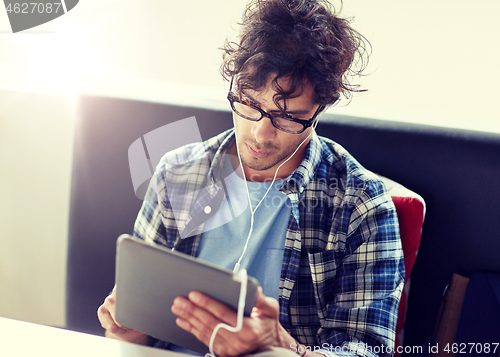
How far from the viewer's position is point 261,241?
906 mm

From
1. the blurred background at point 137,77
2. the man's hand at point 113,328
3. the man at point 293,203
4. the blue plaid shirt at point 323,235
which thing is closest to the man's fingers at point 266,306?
the man at point 293,203

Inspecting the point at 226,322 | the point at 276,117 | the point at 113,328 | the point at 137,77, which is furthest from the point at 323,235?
the point at 137,77

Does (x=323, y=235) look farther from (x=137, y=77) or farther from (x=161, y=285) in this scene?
(x=137, y=77)

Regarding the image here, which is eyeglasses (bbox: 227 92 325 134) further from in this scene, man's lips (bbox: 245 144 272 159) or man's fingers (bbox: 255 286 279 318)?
man's fingers (bbox: 255 286 279 318)

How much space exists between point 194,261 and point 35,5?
123 cm

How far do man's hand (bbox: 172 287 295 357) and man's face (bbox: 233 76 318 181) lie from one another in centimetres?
41

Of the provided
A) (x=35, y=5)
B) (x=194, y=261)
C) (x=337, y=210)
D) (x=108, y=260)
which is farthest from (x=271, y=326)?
(x=35, y=5)

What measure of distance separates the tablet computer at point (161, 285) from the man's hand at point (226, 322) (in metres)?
0.01

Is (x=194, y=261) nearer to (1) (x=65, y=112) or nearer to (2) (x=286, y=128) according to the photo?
(2) (x=286, y=128)

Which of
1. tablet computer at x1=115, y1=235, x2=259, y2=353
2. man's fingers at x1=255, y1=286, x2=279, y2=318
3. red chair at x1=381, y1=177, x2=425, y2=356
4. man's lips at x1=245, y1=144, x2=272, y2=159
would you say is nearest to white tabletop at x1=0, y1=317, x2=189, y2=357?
tablet computer at x1=115, y1=235, x2=259, y2=353

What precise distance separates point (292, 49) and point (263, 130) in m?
0.19

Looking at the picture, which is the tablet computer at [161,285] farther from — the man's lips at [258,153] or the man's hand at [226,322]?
the man's lips at [258,153]

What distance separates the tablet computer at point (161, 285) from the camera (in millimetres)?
500

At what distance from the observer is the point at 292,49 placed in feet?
2.58
